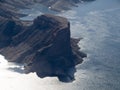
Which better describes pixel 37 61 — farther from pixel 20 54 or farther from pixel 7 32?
pixel 7 32

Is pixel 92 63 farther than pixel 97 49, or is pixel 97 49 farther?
pixel 97 49

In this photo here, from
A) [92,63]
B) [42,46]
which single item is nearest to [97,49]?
[92,63]

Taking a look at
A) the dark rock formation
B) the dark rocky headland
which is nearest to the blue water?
the dark rocky headland

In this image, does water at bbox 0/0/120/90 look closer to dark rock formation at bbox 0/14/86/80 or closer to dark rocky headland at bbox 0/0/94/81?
dark rocky headland at bbox 0/0/94/81

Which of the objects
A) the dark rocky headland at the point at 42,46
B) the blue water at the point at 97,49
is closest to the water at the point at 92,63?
the blue water at the point at 97,49

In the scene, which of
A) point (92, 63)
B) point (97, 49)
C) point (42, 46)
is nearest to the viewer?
point (92, 63)

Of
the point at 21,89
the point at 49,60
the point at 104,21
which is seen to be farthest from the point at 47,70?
the point at 104,21

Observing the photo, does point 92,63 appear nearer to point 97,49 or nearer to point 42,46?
point 97,49
